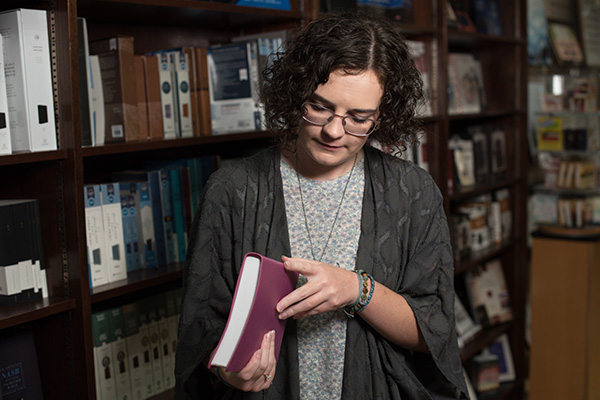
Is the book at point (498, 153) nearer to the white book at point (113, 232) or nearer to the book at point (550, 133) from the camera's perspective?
the book at point (550, 133)

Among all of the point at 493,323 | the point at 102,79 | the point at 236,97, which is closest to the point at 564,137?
the point at 493,323

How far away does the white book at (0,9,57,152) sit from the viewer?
59.3 inches

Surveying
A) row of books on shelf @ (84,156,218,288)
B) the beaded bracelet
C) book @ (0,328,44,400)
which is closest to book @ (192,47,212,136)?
row of books on shelf @ (84,156,218,288)

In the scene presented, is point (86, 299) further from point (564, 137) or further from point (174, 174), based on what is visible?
point (564, 137)

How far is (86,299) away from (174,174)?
0.55 metres

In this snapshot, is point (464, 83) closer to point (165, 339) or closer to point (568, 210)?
point (568, 210)

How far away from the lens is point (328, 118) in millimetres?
1303

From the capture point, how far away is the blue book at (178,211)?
6.61 ft

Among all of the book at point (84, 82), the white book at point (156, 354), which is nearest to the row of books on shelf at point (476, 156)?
the white book at point (156, 354)

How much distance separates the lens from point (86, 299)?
1.60 m

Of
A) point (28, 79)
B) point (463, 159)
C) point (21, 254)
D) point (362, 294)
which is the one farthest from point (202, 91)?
point (463, 159)

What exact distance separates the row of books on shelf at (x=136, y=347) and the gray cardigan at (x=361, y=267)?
0.50m

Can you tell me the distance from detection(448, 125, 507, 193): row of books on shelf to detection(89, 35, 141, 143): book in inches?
65.0

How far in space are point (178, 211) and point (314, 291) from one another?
3.07 feet
